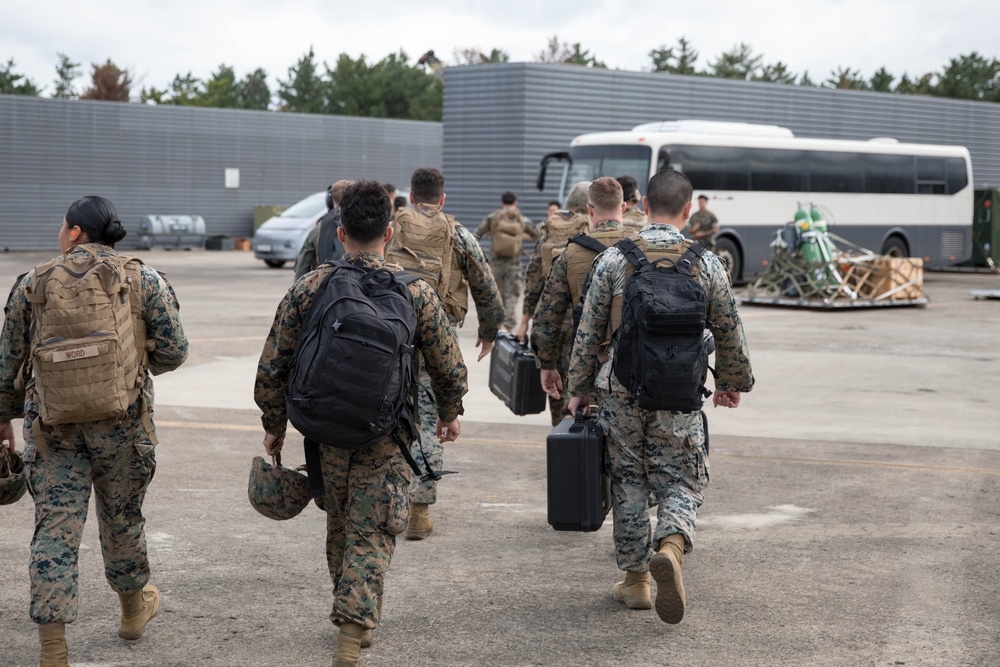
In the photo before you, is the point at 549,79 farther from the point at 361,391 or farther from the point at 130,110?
the point at 361,391

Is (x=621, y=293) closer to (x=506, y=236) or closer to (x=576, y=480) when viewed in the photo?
(x=576, y=480)

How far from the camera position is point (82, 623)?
4719 mm

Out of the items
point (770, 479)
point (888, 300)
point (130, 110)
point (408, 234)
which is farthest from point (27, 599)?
→ point (130, 110)

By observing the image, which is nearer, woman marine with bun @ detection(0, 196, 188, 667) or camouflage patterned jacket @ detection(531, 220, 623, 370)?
woman marine with bun @ detection(0, 196, 188, 667)

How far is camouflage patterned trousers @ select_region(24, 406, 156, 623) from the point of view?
161 inches

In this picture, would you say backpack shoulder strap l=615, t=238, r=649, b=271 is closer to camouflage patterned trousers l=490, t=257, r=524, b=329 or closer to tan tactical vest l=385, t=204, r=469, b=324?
tan tactical vest l=385, t=204, r=469, b=324

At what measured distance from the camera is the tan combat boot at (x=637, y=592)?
499 cm

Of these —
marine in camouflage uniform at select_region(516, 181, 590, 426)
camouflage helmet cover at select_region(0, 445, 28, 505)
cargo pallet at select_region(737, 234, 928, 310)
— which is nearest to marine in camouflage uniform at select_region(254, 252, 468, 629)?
camouflage helmet cover at select_region(0, 445, 28, 505)

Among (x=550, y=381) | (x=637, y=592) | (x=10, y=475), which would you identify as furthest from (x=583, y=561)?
(x=10, y=475)

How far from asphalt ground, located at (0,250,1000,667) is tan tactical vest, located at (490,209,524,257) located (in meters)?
6.01

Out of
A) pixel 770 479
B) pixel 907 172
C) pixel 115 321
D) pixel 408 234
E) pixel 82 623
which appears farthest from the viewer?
pixel 907 172

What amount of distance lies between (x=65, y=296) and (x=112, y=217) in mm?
408

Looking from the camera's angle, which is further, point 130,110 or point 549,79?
point 130,110

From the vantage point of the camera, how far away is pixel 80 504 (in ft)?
13.9
